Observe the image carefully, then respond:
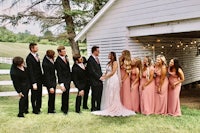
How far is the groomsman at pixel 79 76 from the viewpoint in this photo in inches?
354

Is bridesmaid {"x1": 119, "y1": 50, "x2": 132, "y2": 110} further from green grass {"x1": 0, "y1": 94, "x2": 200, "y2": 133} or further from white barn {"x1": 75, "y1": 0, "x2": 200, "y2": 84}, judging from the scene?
white barn {"x1": 75, "y1": 0, "x2": 200, "y2": 84}

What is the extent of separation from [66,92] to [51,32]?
431 inches

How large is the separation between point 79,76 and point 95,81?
0.51 meters

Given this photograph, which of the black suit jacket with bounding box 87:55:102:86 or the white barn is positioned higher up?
the white barn

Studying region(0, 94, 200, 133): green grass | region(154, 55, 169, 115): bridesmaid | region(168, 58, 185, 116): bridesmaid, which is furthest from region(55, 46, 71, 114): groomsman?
region(168, 58, 185, 116): bridesmaid

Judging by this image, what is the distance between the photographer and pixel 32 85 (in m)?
8.72

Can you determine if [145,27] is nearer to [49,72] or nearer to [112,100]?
[112,100]

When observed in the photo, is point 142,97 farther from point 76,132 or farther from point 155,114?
point 76,132

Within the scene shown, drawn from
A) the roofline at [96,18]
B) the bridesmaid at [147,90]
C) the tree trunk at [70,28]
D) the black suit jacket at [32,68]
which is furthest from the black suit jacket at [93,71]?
the tree trunk at [70,28]

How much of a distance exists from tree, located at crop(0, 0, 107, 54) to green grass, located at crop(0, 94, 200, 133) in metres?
9.93

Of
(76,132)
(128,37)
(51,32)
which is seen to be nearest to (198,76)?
(128,37)

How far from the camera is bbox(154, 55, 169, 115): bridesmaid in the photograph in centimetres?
887

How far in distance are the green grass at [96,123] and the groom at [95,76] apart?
531 mm

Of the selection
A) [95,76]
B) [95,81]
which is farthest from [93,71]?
[95,81]
